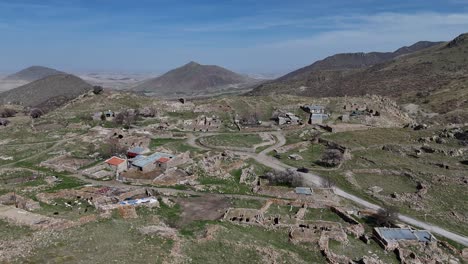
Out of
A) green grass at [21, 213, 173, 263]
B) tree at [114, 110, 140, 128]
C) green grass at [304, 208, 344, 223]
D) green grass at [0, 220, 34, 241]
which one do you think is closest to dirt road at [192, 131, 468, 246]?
green grass at [304, 208, 344, 223]

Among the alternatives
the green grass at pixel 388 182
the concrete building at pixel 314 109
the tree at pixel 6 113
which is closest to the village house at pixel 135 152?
the green grass at pixel 388 182

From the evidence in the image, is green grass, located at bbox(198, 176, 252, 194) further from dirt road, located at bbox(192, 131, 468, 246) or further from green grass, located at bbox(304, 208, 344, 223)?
dirt road, located at bbox(192, 131, 468, 246)

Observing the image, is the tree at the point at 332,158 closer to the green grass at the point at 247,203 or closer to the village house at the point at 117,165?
the green grass at the point at 247,203

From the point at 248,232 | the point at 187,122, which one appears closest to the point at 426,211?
the point at 248,232

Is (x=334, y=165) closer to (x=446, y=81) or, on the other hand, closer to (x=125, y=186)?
(x=125, y=186)

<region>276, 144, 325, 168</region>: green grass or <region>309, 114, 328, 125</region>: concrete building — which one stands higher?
<region>309, 114, 328, 125</region>: concrete building

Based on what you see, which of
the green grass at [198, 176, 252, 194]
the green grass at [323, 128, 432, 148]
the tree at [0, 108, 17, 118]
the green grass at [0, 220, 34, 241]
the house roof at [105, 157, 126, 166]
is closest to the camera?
the green grass at [0, 220, 34, 241]
